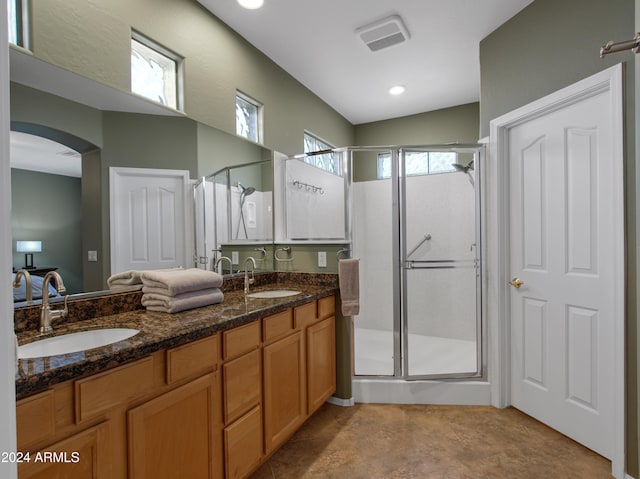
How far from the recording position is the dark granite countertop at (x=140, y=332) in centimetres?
84

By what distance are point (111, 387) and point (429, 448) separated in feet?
5.81

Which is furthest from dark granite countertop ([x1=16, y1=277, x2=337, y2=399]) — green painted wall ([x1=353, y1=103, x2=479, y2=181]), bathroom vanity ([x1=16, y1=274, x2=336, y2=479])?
green painted wall ([x1=353, y1=103, x2=479, y2=181])

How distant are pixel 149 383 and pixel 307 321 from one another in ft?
3.58

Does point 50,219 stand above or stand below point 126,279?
above

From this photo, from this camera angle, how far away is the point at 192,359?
124 cm

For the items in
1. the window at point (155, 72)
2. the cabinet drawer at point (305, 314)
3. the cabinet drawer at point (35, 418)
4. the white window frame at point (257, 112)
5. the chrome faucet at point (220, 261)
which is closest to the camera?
the cabinet drawer at point (35, 418)

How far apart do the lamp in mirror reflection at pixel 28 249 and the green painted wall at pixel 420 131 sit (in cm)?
301

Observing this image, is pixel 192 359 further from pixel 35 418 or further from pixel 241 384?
pixel 35 418

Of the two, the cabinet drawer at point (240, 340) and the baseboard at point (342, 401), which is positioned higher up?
the cabinet drawer at point (240, 340)

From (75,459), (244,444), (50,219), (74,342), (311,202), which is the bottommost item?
(244,444)

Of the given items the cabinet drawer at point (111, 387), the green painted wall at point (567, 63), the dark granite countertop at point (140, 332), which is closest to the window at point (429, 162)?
the green painted wall at point (567, 63)

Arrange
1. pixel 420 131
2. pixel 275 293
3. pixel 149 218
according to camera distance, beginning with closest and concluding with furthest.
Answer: pixel 149 218
pixel 275 293
pixel 420 131

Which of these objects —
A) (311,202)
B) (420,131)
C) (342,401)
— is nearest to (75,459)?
(342,401)

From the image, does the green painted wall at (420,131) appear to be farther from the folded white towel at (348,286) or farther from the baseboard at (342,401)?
the baseboard at (342,401)
